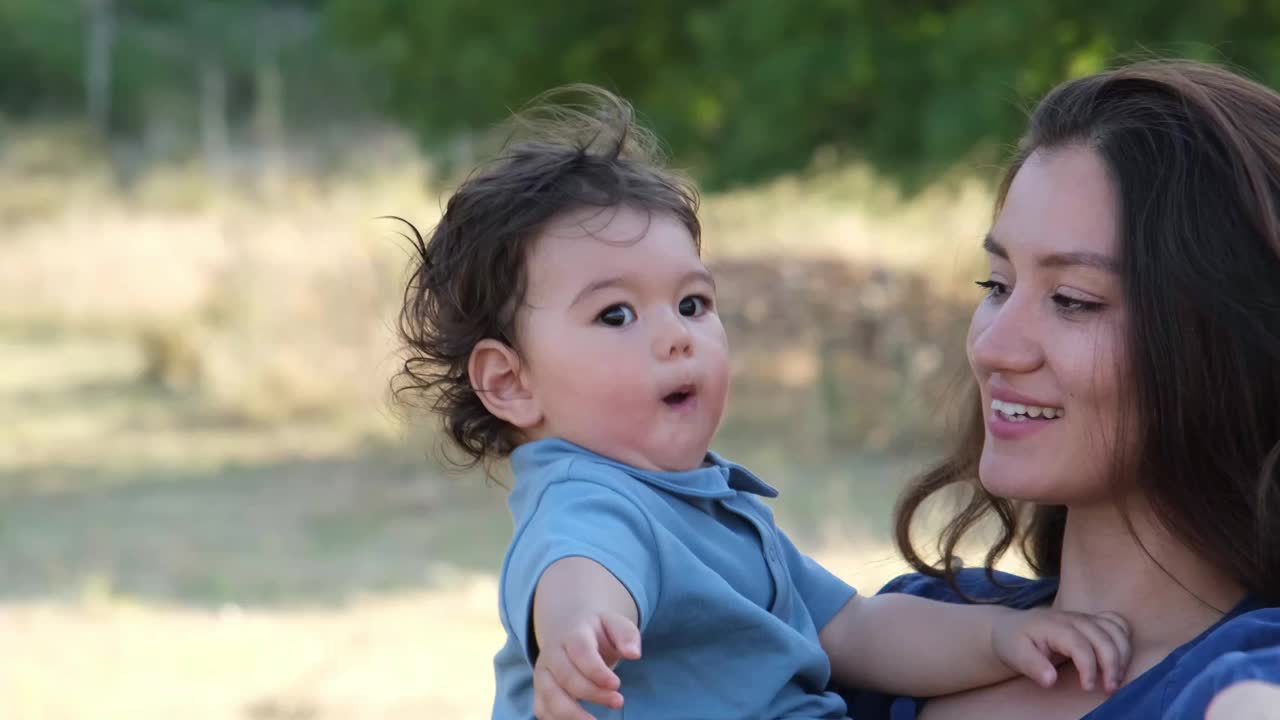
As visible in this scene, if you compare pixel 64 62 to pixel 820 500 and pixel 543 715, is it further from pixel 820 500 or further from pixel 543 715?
pixel 543 715

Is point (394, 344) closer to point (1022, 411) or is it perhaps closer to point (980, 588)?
point (980, 588)

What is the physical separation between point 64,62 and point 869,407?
80.6ft

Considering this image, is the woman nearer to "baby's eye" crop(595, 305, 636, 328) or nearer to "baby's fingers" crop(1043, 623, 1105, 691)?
"baby's fingers" crop(1043, 623, 1105, 691)

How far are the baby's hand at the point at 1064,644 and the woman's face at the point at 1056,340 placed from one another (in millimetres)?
150

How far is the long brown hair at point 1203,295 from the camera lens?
1.85 metres

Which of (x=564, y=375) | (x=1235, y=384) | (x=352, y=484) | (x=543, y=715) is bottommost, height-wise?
(x=352, y=484)

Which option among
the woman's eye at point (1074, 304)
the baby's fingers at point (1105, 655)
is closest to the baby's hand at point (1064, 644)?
the baby's fingers at point (1105, 655)

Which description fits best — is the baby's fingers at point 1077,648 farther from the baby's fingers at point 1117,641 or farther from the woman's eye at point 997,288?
the woman's eye at point 997,288

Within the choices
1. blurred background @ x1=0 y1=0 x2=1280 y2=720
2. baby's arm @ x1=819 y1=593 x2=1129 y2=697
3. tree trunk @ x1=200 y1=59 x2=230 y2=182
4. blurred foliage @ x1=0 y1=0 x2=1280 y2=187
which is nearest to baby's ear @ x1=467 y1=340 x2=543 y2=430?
baby's arm @ x1=819 y1=593 x2=1129 y2=697

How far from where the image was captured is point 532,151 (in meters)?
2.39

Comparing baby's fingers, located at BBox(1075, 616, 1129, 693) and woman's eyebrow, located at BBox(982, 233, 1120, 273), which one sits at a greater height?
woman's eyebrow, located at BBox(982, 233, 1120, 273)

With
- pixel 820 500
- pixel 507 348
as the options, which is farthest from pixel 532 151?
pixel 820 500

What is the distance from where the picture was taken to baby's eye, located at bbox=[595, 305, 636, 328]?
2.15m

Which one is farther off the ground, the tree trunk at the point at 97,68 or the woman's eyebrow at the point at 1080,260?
the woman's eyebrow at the point at 1080,260
